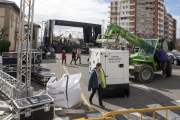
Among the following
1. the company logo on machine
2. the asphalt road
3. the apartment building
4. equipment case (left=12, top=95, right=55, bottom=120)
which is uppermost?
the apartment building

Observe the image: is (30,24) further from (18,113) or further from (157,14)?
(157,14)

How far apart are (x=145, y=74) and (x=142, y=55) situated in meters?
1.39

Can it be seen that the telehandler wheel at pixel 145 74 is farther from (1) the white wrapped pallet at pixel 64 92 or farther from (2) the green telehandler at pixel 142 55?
(1) the white wrapped pallet at pixel 64 92

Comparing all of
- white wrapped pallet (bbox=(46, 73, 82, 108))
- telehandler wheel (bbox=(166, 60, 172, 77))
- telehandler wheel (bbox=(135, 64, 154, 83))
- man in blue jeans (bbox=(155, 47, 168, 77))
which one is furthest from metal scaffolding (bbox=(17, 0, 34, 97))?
telehandler wheel (bbox=(166, 60, 172, 77))

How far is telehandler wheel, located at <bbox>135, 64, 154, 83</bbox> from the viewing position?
384 inches

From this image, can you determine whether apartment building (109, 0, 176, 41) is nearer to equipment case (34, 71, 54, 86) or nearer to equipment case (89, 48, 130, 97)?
equipment case (34, 71, 54, 86)

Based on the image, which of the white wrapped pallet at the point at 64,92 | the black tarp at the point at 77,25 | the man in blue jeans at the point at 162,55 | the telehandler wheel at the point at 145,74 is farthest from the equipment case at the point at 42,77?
the black tarp at the point at 77,25

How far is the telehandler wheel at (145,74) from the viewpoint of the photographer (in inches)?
384

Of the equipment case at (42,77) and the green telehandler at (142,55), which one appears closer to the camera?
the equipment case at (42,77)

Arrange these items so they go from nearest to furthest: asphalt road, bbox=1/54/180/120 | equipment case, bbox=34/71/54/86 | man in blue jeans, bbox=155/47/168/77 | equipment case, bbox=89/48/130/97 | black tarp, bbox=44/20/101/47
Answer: asphalt road, bbox=1/54/180/120 → equipment case, bbox=89/48/130/97 → equipment case, bbox=34/71/54/86 → man in blue jeans, bbox=155/47/168/77 → black tarp, bbox=44/20/101/47

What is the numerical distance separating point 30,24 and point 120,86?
4108 millimetres

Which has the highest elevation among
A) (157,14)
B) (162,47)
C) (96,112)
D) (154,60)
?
(157,14)

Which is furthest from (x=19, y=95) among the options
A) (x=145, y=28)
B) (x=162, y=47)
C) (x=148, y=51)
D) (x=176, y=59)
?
(x=145, y=28)

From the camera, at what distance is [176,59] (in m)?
19.1
